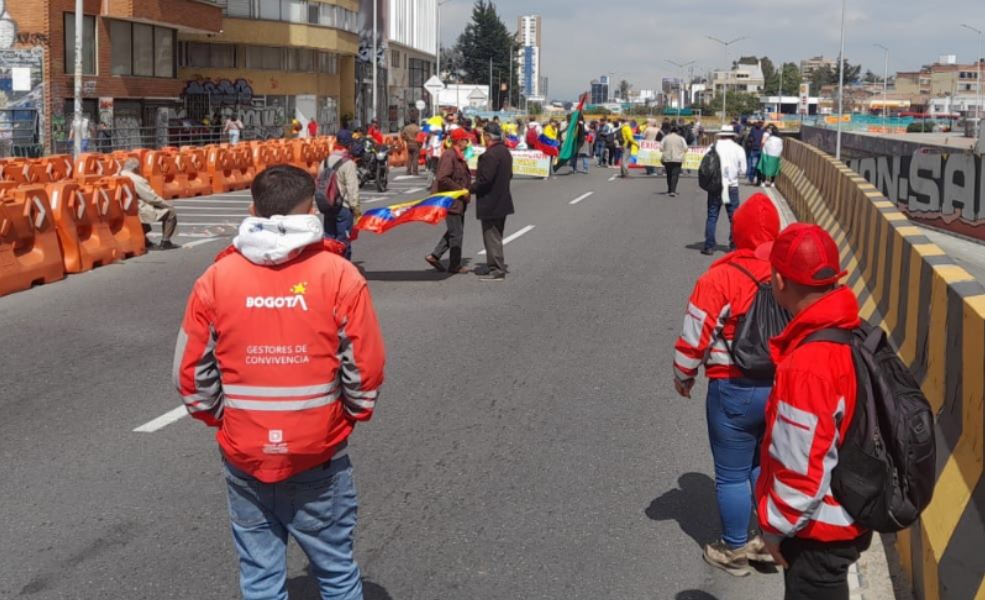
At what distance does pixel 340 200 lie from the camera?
13359 millimetres

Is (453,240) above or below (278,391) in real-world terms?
below

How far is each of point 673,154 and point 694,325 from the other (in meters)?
23.3

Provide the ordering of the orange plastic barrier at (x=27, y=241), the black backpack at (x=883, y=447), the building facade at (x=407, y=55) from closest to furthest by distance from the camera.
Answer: the black backpack at (x=883, y=447) → the orange plastic barrier at (x=27, y=241) → the building facade at (x=407, y=55)

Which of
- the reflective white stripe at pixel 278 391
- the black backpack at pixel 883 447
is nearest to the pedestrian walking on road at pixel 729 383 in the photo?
the black backpack at pixel 883 447

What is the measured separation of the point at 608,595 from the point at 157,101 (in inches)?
1658

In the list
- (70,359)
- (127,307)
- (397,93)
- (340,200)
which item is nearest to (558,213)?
(340,200)

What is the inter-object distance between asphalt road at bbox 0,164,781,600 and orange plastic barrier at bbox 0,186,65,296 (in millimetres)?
337

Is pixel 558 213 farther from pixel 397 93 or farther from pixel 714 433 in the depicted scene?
pixel 397 93

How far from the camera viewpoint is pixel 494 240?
1400cm

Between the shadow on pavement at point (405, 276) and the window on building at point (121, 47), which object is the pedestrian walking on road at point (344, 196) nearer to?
the shadow on pavement at point (405, 276)

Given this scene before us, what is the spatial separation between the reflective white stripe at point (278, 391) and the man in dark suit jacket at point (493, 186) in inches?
391

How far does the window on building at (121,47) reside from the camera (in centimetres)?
4062

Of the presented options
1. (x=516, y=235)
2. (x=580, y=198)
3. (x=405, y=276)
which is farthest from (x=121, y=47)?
(x=405, y=276)

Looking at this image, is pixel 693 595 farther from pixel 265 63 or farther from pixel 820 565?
pixel 265 63
